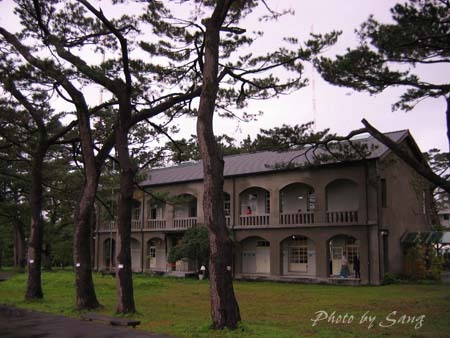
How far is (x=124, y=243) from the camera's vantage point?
13766 mm

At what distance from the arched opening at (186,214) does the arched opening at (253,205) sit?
11.6ft

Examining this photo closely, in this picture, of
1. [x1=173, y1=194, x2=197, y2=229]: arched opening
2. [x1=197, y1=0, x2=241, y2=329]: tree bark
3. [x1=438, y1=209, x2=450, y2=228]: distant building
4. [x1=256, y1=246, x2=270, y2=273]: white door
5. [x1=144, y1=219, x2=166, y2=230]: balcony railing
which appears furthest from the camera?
[x1=438, y1=209, x2=450, y2=228]: distant building

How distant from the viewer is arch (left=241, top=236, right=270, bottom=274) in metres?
34.0

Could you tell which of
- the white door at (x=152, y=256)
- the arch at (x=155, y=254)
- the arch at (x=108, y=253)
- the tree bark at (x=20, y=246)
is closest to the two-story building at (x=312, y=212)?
the arch at (x=155, y=254)

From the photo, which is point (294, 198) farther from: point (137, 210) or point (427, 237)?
point (137, 210)

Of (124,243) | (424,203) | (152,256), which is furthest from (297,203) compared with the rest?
(124,243)

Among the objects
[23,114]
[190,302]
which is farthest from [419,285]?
[23,114]

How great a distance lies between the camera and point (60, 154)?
1162 inches

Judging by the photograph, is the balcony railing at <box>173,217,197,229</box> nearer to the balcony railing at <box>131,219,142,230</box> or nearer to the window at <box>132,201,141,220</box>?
the balcony railing at <box>131,219,142,230</box>

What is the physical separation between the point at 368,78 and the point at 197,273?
21656 mm

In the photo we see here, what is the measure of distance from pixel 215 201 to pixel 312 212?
63.6 feet

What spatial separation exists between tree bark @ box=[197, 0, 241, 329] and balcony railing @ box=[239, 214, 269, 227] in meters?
20.7

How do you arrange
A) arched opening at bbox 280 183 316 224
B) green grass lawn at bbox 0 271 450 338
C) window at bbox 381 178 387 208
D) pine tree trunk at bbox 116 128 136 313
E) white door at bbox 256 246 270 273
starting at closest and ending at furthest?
green grass lawn at bbox 0 271 450 338
pine tree trunk at bbox 116 128 136 313
window at bbox 381 178 387 208
arched opening at bbox 280 183 316 224
white door at bbox 256 246 270 273

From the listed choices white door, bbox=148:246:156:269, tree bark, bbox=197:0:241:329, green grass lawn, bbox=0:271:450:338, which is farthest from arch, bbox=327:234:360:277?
tree bark, bbox=197:0:241:329
